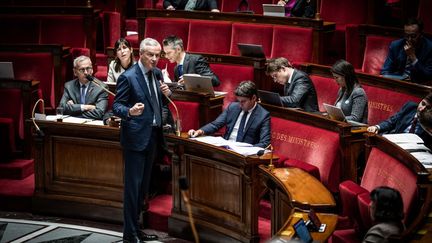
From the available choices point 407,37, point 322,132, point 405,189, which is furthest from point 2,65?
point 405,189

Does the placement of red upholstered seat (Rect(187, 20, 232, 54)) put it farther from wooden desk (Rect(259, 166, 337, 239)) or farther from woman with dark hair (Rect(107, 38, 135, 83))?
wooden desk (Rect(259, 166, 337, 239))

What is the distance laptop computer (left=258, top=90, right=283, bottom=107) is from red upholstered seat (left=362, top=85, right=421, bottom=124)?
0.43 meters

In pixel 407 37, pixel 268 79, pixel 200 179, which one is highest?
pixel 407 37

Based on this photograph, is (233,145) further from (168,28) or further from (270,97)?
(168,28)

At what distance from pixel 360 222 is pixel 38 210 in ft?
4.84

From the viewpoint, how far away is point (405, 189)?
8.04 ft

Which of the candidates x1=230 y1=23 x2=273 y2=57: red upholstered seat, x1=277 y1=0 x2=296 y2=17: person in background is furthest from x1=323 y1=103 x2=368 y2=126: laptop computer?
x1=277 y1=0 x2=296 y2=17: person in background

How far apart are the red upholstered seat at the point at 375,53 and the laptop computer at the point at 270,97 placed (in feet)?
2.87

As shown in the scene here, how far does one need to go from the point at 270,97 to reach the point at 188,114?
0.35 meters

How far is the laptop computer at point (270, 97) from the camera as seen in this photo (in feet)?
11.1

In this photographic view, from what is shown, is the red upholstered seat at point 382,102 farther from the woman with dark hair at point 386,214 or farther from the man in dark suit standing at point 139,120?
the woman with dark hair at point 386,214

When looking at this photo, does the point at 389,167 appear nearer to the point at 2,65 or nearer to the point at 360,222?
the point at 360,222

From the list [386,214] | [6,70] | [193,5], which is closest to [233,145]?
[386,214]

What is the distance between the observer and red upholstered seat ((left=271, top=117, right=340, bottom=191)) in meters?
3.09
